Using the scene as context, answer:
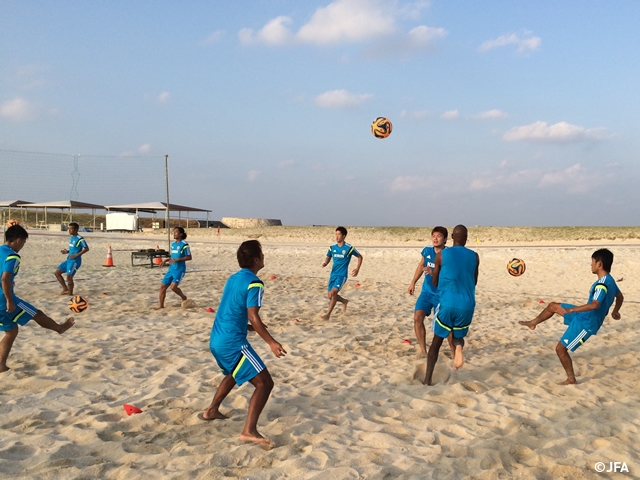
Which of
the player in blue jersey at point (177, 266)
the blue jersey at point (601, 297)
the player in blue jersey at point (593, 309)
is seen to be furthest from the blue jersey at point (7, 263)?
the blue jersey at point (601, 297)

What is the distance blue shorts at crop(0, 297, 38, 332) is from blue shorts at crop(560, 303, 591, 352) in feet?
17.9

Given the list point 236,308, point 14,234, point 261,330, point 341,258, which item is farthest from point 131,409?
point 341,258

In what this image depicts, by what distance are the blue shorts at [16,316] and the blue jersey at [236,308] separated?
2693 mm

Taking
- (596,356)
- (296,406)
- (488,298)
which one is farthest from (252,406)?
(488,298)

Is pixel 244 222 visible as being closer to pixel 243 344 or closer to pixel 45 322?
pixel 45 322

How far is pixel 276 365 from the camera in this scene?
18.5ft

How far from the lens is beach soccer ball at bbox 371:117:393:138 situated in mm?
11000

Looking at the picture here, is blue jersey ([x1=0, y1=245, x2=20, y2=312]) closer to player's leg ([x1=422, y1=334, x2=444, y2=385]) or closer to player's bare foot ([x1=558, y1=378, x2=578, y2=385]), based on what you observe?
player's leg ([x1=422, y1=334, x2=444, y2=385])

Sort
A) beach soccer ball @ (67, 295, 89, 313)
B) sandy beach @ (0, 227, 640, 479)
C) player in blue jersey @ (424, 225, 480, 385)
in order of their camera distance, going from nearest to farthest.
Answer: sandy beach @ (0, 227, 640, 479) → player in blue jersey @ (424, 225, 480, 385) → beach soccer ball @ (67, 295, 89, 313)

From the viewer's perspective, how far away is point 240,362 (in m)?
3.55

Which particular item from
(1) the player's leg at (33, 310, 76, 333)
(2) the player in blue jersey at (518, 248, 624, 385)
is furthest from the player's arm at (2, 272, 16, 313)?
(2) the player in blue jersey at (518, 248, 624, 385)

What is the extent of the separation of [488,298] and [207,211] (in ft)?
132

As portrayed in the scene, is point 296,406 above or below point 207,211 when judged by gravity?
below

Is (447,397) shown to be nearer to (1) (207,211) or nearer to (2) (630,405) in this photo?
(2) (630,405)
